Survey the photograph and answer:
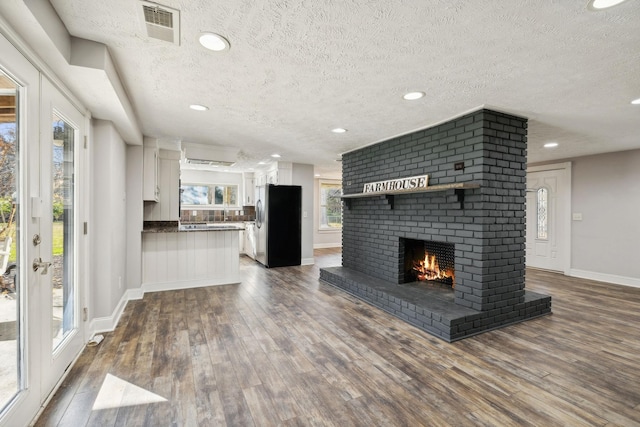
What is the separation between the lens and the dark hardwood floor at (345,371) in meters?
1.77

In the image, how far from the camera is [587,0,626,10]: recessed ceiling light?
57.7 inches

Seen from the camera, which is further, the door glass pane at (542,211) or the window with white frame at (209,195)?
the window with white frame at (209,195)

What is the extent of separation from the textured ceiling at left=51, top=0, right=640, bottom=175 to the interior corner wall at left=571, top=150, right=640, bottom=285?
6.20 ft

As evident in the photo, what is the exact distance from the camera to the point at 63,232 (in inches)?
89.9

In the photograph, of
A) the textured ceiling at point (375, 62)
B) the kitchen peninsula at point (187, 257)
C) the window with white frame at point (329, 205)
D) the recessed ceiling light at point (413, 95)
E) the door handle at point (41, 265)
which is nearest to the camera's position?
the textured ceiling at point (375, 62)

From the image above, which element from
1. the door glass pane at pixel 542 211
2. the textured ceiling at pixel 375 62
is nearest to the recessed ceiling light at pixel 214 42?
the textured ceiling at pixel 375 62

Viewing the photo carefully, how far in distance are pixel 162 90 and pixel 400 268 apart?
3.42 m

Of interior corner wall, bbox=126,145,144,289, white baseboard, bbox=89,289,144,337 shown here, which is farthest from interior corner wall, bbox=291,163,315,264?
white baseboard, bbox=89,289,144,337

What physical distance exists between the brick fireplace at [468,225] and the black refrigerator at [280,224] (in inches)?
104

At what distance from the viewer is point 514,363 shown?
7.78ft

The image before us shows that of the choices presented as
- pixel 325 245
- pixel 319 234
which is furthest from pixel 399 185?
pixel 325 245

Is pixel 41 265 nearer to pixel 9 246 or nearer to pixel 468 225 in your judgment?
pixel 9 246

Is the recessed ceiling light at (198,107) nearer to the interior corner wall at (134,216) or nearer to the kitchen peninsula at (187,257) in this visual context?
the interior corner wall at (134,216)

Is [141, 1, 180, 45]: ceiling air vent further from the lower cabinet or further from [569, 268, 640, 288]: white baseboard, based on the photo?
[569, 268, 640, 288]: white baseboard
